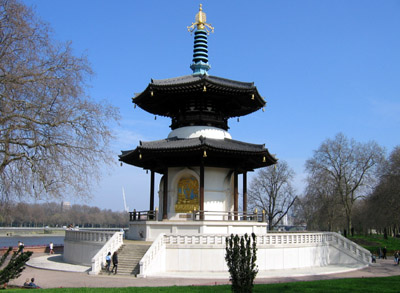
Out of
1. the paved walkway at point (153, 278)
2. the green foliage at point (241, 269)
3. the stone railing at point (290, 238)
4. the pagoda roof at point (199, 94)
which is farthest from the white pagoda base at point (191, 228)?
the green foliage at point (241, 269)

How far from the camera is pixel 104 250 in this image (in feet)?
73.7

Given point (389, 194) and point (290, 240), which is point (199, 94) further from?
point (389, 194)

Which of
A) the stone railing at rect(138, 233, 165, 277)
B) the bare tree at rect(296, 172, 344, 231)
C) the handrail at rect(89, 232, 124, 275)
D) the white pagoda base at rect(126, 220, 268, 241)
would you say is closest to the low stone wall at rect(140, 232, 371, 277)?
the stone railing at rect(138, 233, 165, 277)

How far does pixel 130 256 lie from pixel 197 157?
8.50 metres

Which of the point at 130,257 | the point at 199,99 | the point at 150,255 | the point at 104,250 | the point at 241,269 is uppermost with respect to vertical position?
the point at 199,99

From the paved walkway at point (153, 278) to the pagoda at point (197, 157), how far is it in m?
4.78

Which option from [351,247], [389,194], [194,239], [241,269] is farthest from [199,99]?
[389,194]

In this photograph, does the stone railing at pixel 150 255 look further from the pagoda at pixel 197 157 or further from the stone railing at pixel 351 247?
the stone railing at pixel 351 247

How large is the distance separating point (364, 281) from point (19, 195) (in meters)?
15.9

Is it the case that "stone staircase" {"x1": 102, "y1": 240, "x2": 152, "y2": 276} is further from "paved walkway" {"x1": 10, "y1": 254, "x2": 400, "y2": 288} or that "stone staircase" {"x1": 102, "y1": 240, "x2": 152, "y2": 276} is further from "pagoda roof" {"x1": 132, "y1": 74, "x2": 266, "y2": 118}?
"pagoda roof" {"x1": 132, "y1": 74, "x2": 266, "y2": 118}

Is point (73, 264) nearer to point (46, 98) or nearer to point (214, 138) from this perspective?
point (214, 138)

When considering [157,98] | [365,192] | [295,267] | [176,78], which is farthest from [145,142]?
[365,192]

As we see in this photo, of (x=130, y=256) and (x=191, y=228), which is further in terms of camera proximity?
(x=191, y=228)

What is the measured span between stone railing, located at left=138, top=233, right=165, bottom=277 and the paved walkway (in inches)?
27.3
